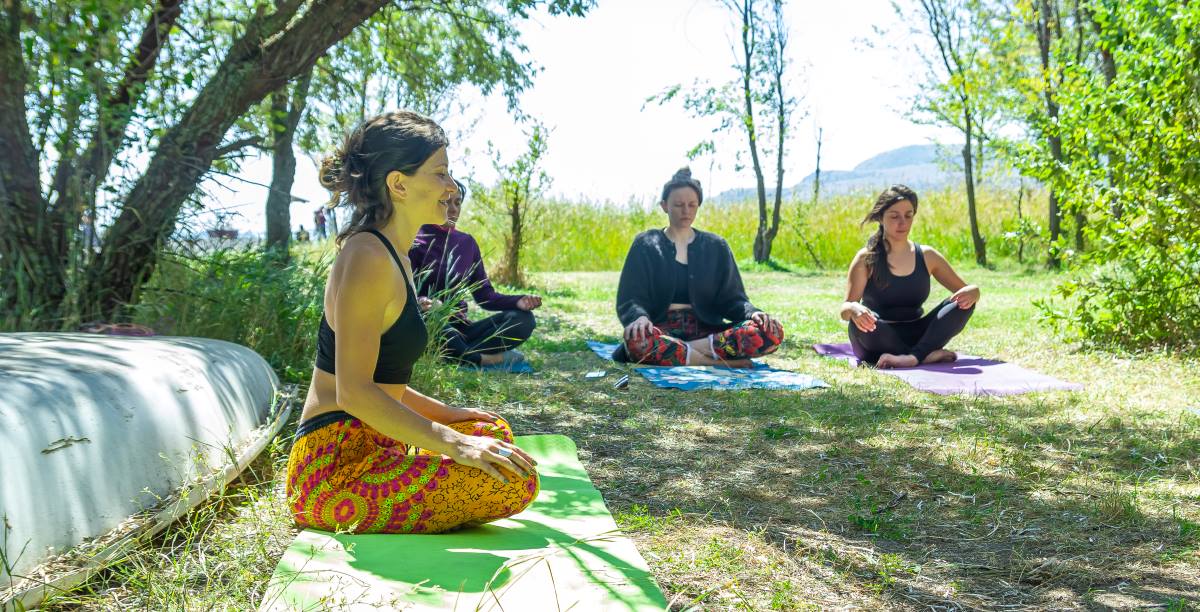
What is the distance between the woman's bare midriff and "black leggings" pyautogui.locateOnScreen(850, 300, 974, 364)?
156 inches

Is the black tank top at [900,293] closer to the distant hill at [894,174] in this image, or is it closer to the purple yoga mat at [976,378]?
the purple yoga mat at [976,378]

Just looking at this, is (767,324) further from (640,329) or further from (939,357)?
(939,357)

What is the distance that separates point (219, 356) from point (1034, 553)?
9.11 ft

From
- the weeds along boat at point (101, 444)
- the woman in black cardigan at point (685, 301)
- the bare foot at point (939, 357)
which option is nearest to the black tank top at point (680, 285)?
the woman in black cardigan at point (685, 301)

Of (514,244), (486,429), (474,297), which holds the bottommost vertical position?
(486,429)

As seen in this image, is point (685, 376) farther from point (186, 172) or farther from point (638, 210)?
point (638, 210)

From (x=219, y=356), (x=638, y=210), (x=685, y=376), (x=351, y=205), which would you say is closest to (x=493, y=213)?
(x=638, y=210)

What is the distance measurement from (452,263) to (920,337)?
3064 mm

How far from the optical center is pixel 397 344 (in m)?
2.39

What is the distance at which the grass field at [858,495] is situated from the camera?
7.30 ft

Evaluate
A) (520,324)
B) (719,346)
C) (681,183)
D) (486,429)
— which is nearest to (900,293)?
(719,346)

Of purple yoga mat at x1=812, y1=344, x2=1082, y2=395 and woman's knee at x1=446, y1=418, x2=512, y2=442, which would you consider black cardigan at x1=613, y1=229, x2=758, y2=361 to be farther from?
woman's knee at x1=446, y1=418, x2=512, y2=442

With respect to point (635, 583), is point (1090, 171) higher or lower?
higher

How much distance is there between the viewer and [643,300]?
5867 millimetres
